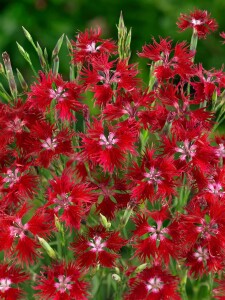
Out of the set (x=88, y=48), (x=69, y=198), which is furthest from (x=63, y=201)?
(x=88, y=48)

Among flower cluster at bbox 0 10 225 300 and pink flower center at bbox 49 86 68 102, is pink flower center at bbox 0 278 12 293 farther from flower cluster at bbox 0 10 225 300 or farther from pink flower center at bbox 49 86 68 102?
pink flower center at bbox 49 86 68 102

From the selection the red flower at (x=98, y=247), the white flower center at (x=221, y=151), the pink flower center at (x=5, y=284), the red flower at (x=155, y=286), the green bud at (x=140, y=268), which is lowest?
the pink flower center at (x=5, y=284)

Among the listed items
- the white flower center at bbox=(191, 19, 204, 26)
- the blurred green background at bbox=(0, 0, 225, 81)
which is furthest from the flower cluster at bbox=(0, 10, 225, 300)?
the blurred green background at bbox=(0, 0, 225, 81)

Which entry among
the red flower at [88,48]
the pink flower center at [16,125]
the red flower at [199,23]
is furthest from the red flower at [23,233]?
the red flower at [199,23]

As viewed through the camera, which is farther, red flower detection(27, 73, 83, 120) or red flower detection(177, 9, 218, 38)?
red flower detection(177, 9, 218, 38)

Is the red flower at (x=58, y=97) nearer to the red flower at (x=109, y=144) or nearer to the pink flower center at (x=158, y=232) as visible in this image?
the red flower at (x=109, y=144)

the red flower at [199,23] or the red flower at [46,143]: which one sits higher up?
the red flower at [199,23]

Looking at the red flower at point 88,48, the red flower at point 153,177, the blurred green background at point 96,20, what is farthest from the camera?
the blurred green background at point 96,20
